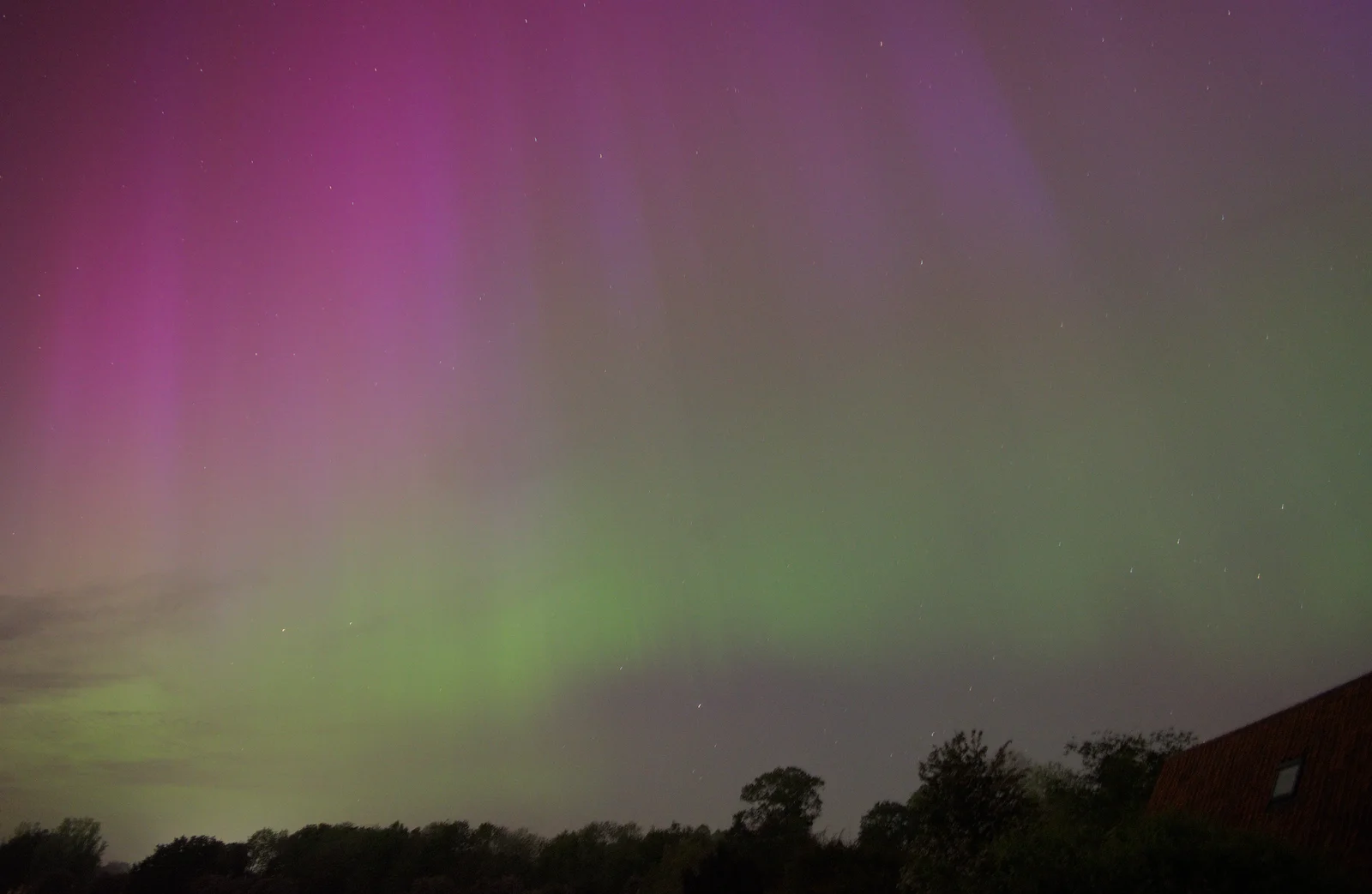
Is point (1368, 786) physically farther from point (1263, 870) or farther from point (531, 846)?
point (531, 846)

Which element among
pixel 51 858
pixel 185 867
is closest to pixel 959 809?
pixel 185 867

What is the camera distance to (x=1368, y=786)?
72.2 feet

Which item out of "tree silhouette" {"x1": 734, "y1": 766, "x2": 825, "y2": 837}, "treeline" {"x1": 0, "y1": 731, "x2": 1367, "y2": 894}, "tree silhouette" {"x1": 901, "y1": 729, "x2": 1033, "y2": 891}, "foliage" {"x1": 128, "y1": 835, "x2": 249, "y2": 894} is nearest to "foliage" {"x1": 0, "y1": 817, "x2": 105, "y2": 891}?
"treeline" {"x1": 0, "y1": 731, "x2": 1367, "y2": 894}

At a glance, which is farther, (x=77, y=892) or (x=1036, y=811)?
(x=77, y=892)

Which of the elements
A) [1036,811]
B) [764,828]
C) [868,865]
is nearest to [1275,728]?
[1036,811]

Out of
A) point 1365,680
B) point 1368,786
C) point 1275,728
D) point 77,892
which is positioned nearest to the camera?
point 1368,786

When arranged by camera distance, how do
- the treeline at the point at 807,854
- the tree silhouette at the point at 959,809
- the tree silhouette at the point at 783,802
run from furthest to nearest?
the tree silhouette at the point at 783,802 → the tree silhouette at the point at 959,809 → the treeline at the point at 807,854

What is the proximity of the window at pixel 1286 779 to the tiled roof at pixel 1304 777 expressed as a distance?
12 centimetres

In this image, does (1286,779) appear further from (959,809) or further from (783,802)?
(783,802)

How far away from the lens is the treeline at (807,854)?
765 inches

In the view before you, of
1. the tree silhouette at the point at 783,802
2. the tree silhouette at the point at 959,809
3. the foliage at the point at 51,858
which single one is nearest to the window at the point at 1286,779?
the tree silhouette at the point at 959,809

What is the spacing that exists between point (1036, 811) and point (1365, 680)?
1256cm

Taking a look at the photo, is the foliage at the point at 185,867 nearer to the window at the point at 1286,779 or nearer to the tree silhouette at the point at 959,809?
the tree silhouette at the point at 959,809

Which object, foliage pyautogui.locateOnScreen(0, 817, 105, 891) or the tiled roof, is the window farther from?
foliage pyautogui.locateOnScreen(0, 817, 105, 891)
